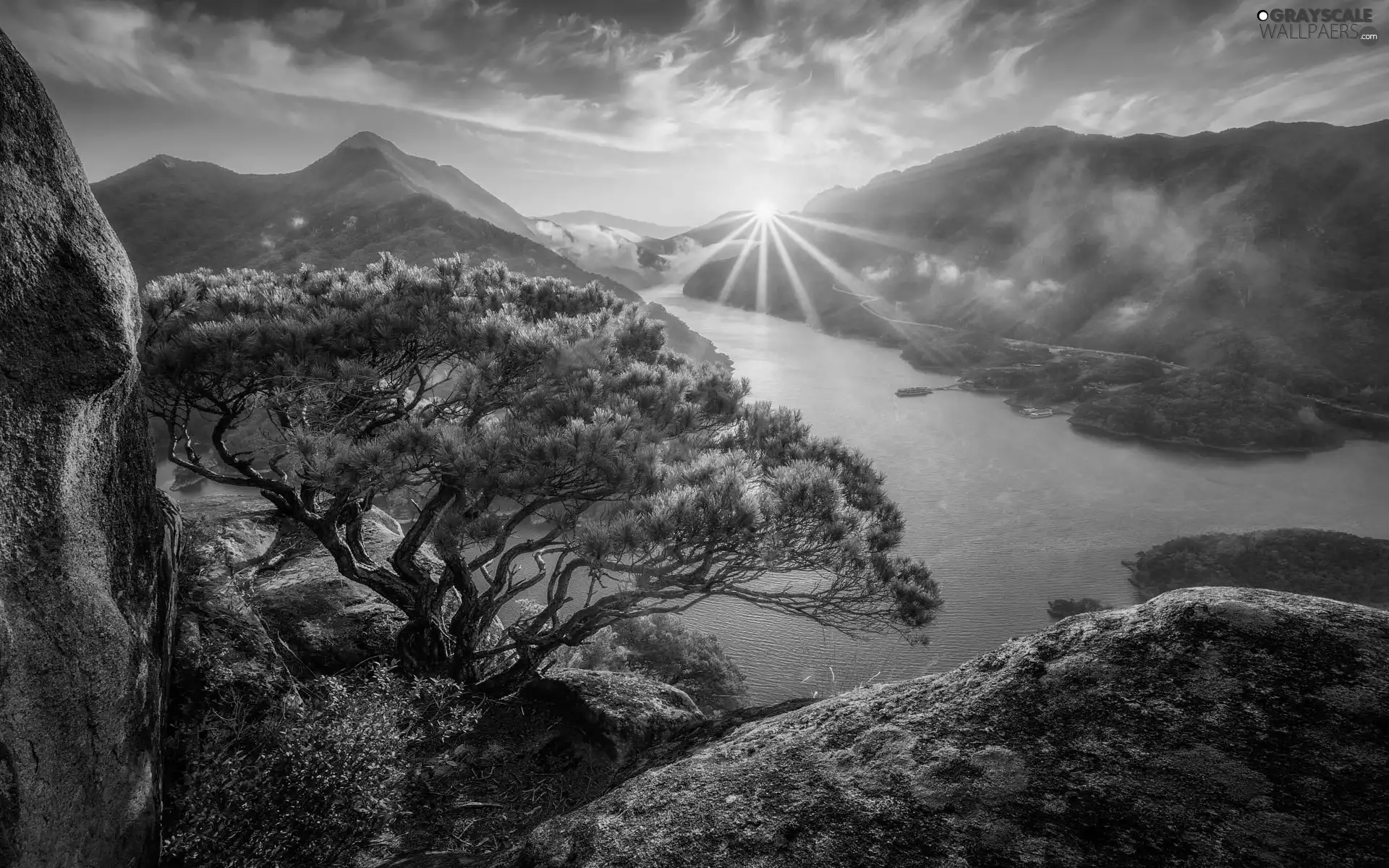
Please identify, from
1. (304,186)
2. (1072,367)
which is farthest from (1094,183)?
(304,186)

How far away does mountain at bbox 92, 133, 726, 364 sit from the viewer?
9081 centimetres

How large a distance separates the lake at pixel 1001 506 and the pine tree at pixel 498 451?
1002 cm

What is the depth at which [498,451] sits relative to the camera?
5.35m

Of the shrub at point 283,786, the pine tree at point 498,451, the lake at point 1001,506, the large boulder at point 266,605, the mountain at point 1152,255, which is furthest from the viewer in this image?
the mountain at point 1152,255

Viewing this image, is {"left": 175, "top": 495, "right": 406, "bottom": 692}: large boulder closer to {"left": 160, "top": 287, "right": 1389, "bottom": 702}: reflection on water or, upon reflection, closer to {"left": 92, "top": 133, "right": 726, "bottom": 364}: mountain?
{"left": 160, "top": 287, "right": 1389, "bottom": 702}: reflection on water

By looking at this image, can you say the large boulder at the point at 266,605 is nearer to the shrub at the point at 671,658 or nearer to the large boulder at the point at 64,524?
the large boulder at the point at 64,524

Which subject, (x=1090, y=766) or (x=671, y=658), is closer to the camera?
(x=1090, y=766)

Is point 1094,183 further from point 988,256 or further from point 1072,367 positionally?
point 1072,367

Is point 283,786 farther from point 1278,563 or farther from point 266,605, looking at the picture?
point 1278,563

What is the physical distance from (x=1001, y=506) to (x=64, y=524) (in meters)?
42.4

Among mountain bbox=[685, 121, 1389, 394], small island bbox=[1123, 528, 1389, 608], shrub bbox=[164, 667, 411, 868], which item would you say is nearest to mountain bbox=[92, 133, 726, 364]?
small island bbox=[1123, 528, 1389, 608]

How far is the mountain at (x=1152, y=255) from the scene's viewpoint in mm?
76375

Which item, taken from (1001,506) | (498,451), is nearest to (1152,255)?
(1001,506)

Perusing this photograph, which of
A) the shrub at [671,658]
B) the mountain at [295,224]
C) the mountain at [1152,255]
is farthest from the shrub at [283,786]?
the mountain at [1152,255]
